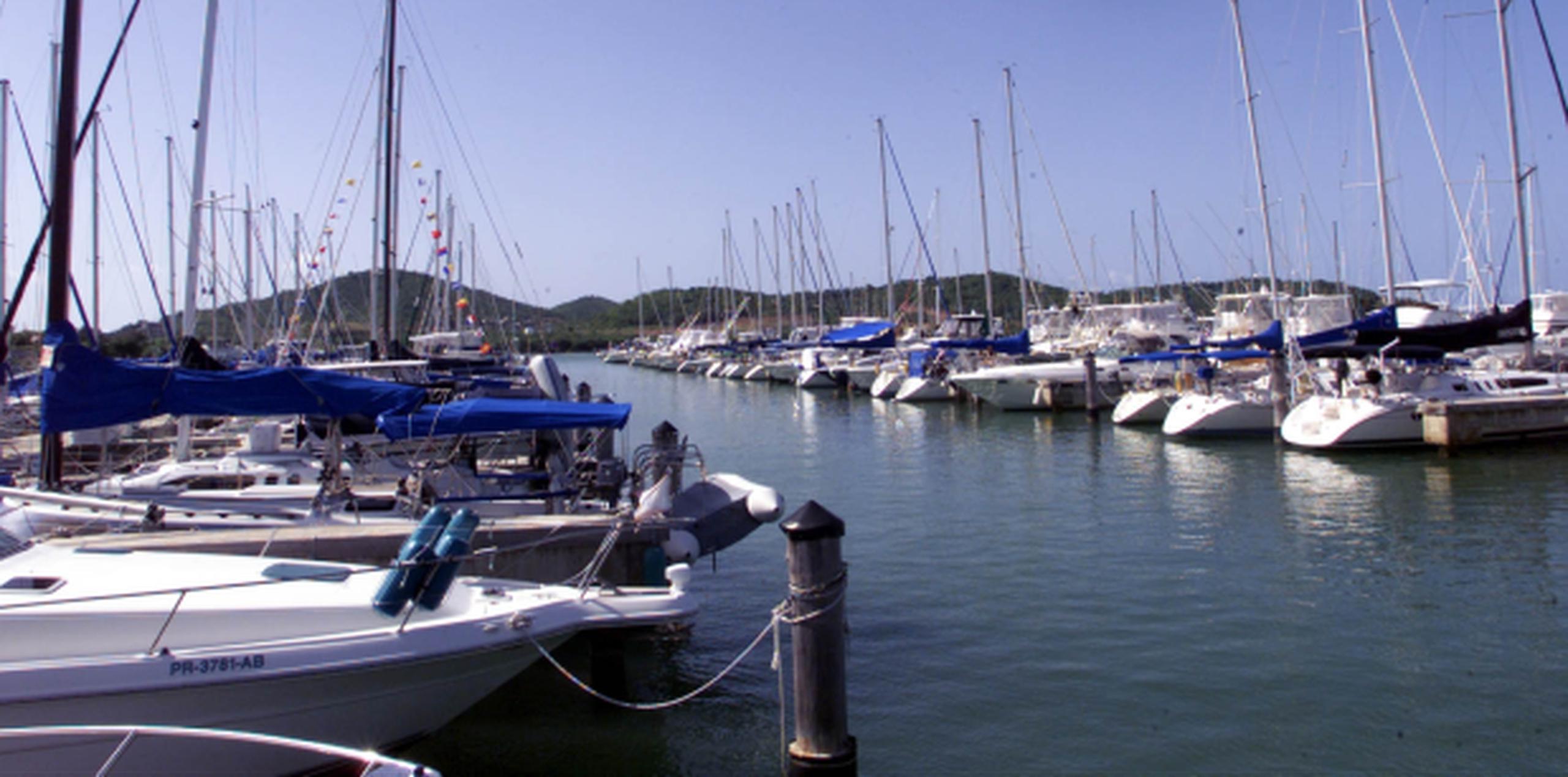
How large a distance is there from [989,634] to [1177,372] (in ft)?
107

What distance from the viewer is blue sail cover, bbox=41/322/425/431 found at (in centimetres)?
1336

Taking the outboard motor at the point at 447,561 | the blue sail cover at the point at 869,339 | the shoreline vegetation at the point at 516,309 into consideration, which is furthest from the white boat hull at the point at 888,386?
the outboard motor at the point at 447,561

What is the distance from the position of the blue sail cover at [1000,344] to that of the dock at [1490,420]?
24.3 metres

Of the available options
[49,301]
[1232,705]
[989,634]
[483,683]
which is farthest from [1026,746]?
[49,301]

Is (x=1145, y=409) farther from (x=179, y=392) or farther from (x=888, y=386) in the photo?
(x=179, y=392)

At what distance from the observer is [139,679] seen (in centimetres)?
806

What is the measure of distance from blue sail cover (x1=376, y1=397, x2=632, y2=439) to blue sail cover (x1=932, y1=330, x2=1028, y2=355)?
4076 cm

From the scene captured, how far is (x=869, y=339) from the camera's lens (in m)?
60.0

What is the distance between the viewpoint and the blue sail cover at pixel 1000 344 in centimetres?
5359

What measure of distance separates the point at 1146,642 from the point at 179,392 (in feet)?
39.6

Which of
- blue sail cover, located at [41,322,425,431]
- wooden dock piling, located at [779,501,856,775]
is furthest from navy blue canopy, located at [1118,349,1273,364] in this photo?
wooden dock piling, located at [779,501,856,775]

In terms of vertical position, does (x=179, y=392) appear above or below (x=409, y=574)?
above

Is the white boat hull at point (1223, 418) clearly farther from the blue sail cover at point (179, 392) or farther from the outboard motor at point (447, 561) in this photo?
the outboard motor at point (447, 561)

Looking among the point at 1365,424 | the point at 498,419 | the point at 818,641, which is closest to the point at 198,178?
the point at 498,419
